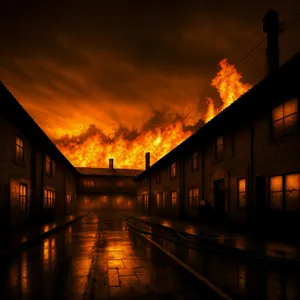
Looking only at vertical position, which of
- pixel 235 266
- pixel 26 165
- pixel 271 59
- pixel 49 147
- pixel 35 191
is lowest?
pixel 235 266

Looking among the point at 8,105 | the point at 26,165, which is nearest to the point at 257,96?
the point at 8,105

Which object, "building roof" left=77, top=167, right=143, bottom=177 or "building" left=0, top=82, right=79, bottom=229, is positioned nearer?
"building" left=0, top=82, right=79, bottom=229

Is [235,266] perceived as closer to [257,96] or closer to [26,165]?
[257,96]

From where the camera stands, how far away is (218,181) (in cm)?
1788

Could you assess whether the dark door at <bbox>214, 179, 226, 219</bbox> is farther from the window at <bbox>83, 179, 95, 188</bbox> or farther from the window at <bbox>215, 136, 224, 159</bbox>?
the window at <bbox>83, 179, 95, 188</bbox>

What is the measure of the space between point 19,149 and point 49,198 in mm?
8734

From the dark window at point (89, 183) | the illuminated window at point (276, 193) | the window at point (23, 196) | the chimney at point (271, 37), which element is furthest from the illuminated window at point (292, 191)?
the dark window at point (89, 183)

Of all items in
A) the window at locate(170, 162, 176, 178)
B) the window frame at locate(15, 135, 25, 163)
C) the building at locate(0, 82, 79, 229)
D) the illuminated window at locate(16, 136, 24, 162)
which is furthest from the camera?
the window at locate(170, 162, 176, 178)

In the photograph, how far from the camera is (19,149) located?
1698 centimetres

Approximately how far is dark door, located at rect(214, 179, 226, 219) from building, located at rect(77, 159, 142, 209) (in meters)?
42.3

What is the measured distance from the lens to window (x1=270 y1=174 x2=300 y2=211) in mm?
10894

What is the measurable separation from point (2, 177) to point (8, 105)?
3284 millimetres

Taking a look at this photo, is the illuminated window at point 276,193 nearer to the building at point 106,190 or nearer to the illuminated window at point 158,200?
the illuminated window at point 158,200

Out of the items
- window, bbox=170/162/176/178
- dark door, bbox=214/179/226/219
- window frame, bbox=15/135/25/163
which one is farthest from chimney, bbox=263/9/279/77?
window frame, bbox=15/135/25/163
